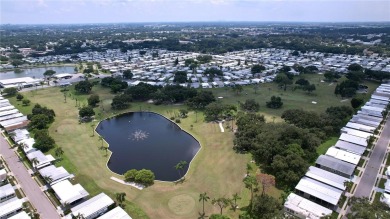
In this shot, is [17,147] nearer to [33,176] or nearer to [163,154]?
[33,176]

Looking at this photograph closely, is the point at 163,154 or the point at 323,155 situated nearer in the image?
the point at 323,155

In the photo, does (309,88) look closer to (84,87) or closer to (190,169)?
(190,169)

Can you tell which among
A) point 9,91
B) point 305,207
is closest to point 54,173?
point 305,207

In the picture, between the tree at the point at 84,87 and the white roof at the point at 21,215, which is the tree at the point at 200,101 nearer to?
the tree at the point at 84,87

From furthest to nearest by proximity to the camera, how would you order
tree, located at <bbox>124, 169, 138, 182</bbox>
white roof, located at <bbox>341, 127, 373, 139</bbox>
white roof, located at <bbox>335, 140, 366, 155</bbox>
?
white roof, located at <bbox>341, 127, 373, 139</bbox> → white roof, located at <bbox>335, 140, 366, 155</bbox> → tree, located at <bbox>124, 169, 138, 182</bbox>

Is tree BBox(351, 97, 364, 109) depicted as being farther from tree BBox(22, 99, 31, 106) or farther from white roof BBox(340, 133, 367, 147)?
tree BBox(22, 99, 31, 106)

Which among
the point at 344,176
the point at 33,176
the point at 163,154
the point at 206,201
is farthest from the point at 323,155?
the point at 33,176

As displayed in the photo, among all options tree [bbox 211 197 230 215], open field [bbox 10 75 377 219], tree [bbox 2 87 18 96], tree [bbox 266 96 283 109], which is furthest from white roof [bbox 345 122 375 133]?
tree [bbox 2 87 18 96]

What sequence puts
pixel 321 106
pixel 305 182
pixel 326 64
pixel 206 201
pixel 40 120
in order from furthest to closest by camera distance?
pixel 326 64
pixel 321 106
pixel 40 120
pixel 305 182
pixel 206 201
